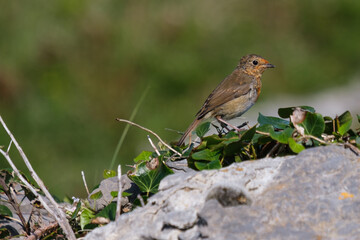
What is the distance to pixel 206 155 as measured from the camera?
3277mm

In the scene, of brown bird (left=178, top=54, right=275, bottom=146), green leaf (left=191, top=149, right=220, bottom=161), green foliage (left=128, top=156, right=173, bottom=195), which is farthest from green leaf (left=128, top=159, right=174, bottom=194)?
brown bird (left=178, top=54, right=275, bottom=146)

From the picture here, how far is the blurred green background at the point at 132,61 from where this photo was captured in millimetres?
8523

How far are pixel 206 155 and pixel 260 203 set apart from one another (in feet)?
2.02

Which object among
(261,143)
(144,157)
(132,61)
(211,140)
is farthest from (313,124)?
(132,61)

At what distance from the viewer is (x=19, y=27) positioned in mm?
9508

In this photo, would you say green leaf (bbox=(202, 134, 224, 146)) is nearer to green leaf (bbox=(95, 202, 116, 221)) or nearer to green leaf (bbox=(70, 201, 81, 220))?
green leaf (bbox=(95, 202, 116, 221))

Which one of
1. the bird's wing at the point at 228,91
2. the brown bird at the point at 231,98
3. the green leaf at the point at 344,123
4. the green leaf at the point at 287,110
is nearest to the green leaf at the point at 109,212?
the green leaf at the point at 287,110

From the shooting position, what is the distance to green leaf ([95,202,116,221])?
3215 mm

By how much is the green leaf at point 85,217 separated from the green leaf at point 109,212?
146mm

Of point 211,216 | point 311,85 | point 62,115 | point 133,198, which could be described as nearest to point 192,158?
point 133,198

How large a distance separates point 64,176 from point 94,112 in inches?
57.6

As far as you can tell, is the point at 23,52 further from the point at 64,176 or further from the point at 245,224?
the point at 245,224

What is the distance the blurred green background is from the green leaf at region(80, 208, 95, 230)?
13.8ft

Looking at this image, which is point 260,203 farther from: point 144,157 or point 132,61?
point 132,61
